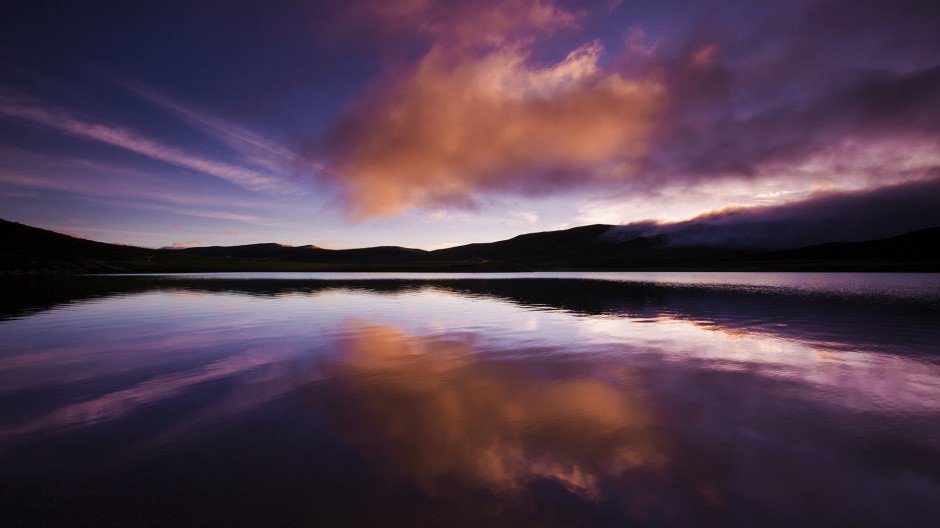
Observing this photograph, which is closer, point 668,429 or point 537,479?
point 537,479

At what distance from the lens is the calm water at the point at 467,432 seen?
6.43m

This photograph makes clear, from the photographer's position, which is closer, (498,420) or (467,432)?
(467,432)

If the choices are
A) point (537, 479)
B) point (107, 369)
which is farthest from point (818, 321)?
point (107, 369)

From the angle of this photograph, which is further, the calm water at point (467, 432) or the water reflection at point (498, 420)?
the water reflection at point (498, 420)

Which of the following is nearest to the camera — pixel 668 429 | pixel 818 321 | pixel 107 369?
pixel 668 429

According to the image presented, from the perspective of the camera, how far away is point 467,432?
9.52 m

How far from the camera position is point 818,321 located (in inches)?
1147

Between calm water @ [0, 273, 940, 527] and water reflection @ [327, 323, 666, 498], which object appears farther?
water reflection @ [327, 323, 666, 498]

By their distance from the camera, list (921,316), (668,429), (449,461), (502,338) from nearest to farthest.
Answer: (449,461) → (668,429) → (502,338) → (921,316)

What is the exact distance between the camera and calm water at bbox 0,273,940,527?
6.43 meters

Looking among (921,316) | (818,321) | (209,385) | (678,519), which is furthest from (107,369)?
(921,316)

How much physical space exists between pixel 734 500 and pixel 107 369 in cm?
2011

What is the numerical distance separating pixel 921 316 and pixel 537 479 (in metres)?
42.6

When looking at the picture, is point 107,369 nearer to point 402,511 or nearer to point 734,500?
point 402,511
